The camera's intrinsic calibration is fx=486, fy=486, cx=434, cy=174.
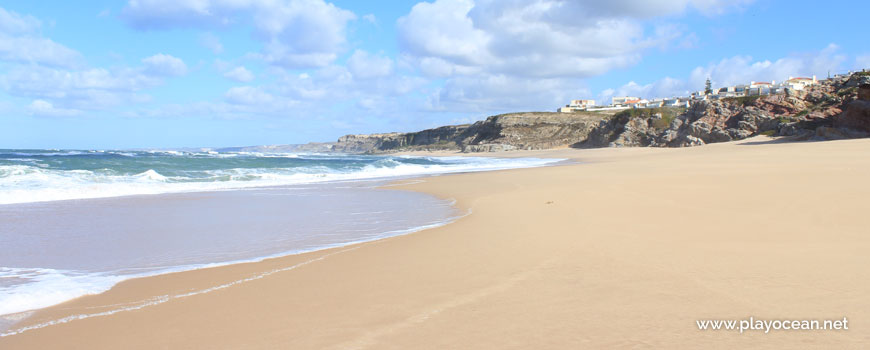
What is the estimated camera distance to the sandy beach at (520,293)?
8.19 ft

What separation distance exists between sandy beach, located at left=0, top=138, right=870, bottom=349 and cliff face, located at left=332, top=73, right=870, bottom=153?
27.0m

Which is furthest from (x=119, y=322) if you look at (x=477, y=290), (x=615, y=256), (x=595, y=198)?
(x=595, y=198)

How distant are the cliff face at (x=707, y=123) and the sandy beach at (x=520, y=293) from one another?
2697cm

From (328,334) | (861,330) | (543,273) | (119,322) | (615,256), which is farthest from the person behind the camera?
(615,256)

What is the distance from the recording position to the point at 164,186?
46.0 feet

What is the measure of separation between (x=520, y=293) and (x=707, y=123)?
4439cm

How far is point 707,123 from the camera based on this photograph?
4109 centimetres

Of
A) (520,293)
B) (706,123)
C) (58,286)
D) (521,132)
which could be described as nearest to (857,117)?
(706,123)

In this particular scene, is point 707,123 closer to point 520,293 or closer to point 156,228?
point 156,228

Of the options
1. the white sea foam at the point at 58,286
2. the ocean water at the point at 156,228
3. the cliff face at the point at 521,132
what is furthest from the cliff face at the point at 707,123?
the white sea foam at the point at 58,286

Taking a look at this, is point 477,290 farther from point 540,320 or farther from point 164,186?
point 164,186

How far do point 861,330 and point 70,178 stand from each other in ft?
59.0

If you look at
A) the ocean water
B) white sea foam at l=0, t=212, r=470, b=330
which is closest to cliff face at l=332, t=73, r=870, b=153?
the ocean water

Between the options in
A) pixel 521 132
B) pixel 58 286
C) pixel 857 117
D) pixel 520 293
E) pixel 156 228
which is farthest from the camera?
pixel 521 132
